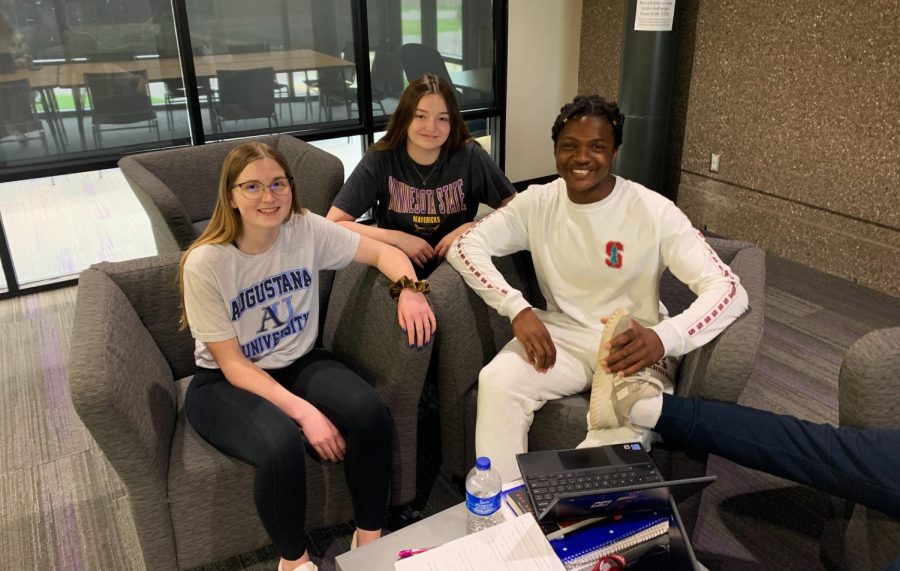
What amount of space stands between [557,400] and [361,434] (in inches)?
21.3

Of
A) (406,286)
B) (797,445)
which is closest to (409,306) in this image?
(406,286)

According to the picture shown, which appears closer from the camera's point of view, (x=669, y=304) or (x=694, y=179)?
(x=669, y=304)

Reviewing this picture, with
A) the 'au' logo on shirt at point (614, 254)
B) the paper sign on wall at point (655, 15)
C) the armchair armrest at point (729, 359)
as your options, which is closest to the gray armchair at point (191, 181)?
the 'au' logo on shirt at point (614, 254)

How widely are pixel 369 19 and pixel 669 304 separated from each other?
119 inches

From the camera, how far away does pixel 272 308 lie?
73.4 inches

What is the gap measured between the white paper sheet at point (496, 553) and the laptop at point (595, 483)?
0.05 meters

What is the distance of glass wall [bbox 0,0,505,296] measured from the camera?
140 inches

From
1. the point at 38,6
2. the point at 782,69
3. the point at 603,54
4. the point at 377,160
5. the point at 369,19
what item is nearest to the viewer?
the point at 377,160

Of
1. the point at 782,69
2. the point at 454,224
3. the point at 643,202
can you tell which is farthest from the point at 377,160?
the point at 782,69

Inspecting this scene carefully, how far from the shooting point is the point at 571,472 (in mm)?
1409

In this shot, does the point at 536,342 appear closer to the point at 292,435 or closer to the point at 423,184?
the point at 292,435

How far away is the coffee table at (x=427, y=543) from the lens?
4.27ft

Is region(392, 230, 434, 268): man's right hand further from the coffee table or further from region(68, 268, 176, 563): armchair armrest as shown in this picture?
the coffee table

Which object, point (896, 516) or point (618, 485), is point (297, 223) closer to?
point (618, 485)
